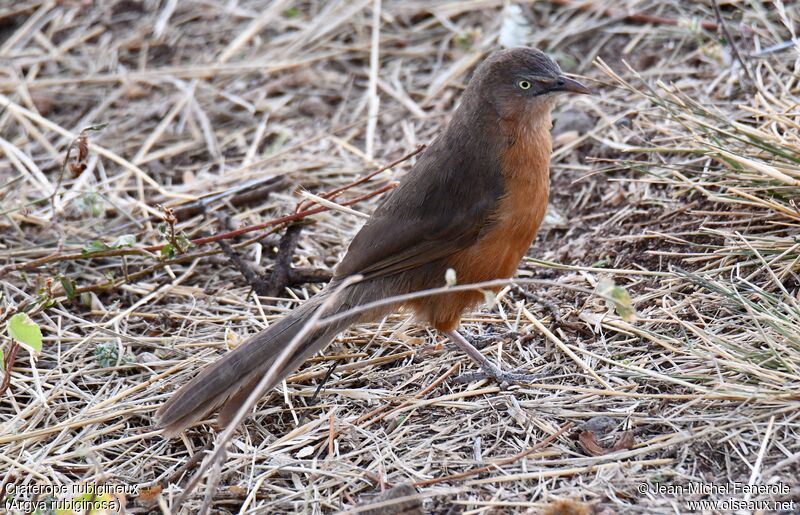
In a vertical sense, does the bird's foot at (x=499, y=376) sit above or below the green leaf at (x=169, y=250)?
below

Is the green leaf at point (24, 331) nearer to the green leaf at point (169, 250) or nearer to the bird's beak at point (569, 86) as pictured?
the green leaf at point (169, 250)

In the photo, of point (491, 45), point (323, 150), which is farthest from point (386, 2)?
point (323, 150)

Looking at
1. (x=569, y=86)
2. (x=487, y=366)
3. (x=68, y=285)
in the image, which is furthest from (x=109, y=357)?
(x=569, y=86)

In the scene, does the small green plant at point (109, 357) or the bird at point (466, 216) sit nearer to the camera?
the bird at point (466, 216)

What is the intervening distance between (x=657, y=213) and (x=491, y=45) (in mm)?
2425

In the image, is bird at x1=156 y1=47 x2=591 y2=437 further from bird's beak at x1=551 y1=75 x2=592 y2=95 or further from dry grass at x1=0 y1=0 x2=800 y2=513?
dry grass at x1=0 y1=0 x2=800 y2=513

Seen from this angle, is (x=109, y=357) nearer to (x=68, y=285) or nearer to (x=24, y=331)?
(x=68, y=285)

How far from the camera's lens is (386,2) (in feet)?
24.9

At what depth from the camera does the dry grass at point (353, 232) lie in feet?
11.8

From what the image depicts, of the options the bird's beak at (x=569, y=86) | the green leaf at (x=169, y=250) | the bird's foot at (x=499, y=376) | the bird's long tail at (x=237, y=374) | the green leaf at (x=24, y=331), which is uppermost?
the bird's beak at (x=569, y=86)

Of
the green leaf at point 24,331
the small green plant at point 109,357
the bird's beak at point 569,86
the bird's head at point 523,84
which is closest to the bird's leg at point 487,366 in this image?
the bird's head at point 523,84

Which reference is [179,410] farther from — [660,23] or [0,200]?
[660,23]

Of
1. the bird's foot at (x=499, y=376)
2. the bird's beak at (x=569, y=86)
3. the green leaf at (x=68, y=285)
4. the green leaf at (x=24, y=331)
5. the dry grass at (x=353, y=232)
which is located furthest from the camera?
the green leaf at (x=68, y=285)

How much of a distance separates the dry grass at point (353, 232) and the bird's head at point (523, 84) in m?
0.48
